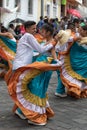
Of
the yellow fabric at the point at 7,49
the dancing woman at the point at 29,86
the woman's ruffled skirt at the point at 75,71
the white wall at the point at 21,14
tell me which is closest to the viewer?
the dancing woman at the point at 29,86

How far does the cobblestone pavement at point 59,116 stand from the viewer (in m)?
6.61

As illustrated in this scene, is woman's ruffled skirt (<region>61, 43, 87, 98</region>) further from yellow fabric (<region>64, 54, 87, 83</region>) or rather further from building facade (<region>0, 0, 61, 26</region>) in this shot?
building facade (<region>0, 0, 61, 26</region>)

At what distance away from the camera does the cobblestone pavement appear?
6613mm

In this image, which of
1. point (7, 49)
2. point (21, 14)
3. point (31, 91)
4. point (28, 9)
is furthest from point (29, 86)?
point (28, 9)

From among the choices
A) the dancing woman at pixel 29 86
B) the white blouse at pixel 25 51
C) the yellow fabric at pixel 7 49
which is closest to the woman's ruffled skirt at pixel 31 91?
the dancing woman at pixel 29 86

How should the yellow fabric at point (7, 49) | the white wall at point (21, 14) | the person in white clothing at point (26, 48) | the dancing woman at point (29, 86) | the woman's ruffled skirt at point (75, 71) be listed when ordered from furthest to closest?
the white wall at point (21, 14) → the yellow fabric at point (7, 49) → the woman's ruffled skirt at point (75, 71) → the person in white clothing at point (26, 48) → the dancing woman at point (29, 86)

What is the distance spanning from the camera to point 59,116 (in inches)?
287

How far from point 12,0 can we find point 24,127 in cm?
1979

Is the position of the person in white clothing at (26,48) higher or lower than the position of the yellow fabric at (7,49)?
higher

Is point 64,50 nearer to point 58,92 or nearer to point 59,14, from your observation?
point 58,92

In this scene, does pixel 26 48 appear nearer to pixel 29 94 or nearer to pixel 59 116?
pixel 29 94

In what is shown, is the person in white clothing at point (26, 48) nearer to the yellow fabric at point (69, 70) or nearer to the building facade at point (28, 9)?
the yellow fabric at point (69, 70)

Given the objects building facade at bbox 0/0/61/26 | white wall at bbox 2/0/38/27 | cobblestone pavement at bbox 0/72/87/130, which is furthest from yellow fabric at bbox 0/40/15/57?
white wall at bbox 2/0/38/27

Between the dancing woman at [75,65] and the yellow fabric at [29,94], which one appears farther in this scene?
the dancing woman at [75,65]
